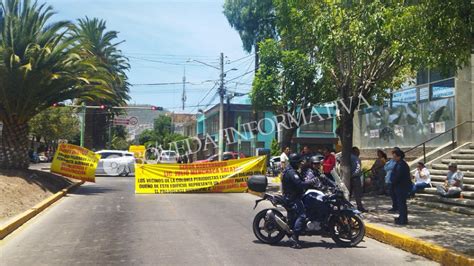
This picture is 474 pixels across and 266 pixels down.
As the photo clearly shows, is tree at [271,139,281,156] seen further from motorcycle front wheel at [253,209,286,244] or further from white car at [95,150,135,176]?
motorcycle front wheel at [253,209,286,244]

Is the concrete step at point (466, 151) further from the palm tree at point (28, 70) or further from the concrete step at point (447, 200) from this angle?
the palm tree at point (28, 70)

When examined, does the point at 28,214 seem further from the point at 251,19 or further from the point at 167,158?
the point at 167,158

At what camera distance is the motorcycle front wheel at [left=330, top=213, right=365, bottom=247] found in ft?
29.9

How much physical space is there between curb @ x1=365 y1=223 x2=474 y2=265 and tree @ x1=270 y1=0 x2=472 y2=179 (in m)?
3.10

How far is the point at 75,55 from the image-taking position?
18.5 m

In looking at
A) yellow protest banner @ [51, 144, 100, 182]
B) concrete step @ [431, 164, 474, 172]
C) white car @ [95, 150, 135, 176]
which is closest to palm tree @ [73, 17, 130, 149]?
white car @ [95, 150, 135, 176]

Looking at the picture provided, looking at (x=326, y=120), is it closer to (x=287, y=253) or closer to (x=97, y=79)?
(x=97, y=79)

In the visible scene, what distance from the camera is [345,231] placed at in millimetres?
9117

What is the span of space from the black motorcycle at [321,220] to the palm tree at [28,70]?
11.0 metres

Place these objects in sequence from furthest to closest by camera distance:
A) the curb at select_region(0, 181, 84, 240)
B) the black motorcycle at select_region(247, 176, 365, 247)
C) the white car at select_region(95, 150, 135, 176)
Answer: the white car at select_region(95, 150, 135, 176) → the curb at select_region(0, 181, 84, 240) → the black motorcycle at select_region(247, 176, 365, 247)

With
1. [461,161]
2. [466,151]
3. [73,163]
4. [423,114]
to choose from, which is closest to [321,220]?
[461,161]

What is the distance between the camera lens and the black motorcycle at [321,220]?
9008 mm

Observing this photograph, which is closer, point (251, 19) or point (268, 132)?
point (251, 19)

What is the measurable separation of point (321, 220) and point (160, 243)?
2.79 meters
